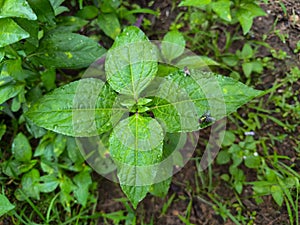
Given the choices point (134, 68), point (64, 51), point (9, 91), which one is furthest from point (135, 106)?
point (9, 91)

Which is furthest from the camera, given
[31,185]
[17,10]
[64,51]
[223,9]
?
[31,185]

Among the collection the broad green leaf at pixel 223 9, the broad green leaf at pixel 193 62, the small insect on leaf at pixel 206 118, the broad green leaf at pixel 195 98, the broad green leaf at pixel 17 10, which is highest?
the broad green leaf at pixel 17 10

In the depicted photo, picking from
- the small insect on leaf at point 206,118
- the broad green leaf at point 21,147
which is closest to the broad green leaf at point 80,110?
the small insect on leaf at point 206,118

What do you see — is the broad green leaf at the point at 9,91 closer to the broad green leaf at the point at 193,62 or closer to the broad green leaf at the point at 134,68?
the broad green leaf at the point at 134,68

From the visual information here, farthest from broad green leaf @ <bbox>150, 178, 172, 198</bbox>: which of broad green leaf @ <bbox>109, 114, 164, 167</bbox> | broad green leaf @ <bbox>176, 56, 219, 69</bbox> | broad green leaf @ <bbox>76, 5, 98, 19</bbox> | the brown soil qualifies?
broad green leaf @ <bbox>76, 5, 98, 19</bbox>

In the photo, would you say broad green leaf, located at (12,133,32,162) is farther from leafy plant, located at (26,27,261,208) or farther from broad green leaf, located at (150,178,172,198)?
broad green leaf, located at (150,178,172,198)

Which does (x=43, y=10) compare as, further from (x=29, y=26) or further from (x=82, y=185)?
(x=82, y=185)

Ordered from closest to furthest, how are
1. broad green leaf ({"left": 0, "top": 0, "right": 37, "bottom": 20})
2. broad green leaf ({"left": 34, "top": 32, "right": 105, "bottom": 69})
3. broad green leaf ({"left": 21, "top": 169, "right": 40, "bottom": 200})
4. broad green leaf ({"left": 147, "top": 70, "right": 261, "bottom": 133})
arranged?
broad green leaf ({"left": 0, "top": 0, "right": 37, "bottom": 20}) < broad green leaf ({"left": 147, "top": 70, "right": 261, "bottom": 133}) < broad green leaf ({"left": 34, "top": 32, "right": 105, "bottom": 69}) < broad green leaf ({"left": 21, "top": 169, "right": 40, "bottom": 200})
